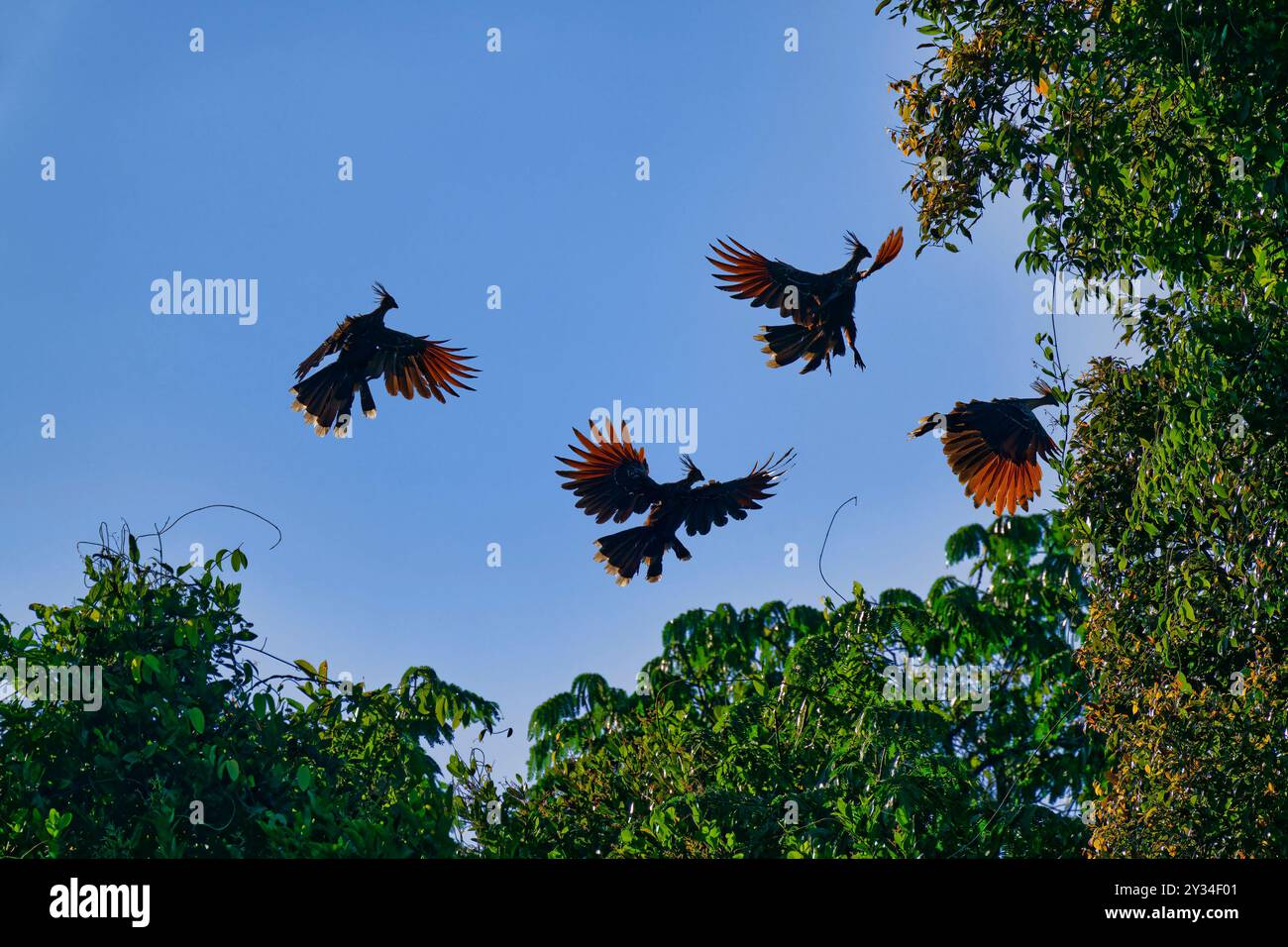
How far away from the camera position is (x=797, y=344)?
35.0ft

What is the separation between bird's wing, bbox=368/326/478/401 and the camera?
11.3 meters

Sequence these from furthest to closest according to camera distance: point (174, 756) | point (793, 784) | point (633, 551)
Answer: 1. point (633, 551)
2. point (793, 784)
3. point (174, 756)

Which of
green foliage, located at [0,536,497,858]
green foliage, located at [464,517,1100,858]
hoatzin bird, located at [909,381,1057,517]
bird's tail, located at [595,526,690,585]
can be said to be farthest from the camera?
bird's tail, located at [595,526,690,585]

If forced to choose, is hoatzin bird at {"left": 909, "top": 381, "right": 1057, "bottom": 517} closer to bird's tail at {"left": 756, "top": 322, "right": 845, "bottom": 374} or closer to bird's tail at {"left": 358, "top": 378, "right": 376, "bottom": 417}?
bird's tail at {"left": 756, "top": 322, "right": 845, "bottom": 374}

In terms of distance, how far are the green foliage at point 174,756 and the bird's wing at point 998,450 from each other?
16.3ft

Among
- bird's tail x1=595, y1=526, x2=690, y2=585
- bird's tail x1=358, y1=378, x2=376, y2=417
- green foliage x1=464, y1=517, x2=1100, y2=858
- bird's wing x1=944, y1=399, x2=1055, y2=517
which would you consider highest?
bird's tail x1=358, y1=378, x2=376, y2=417

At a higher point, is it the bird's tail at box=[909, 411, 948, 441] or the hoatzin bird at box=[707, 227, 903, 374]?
the hoatzin bird at box=[707, 227, 903, 374]

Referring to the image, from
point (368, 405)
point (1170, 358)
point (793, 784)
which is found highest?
point (368, 405)

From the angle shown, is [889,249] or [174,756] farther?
[889,249]

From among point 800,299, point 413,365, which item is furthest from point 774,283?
point 413,365

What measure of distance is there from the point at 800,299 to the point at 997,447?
6.44 ft

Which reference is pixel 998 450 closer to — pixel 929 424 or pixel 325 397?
pixel 929 424

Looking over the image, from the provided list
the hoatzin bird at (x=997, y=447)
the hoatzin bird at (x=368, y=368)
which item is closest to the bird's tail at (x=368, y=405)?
the hoatzin bird at (x=368, y=368)

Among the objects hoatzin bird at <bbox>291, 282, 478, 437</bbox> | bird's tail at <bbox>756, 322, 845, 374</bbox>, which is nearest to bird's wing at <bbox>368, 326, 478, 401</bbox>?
hoatzin bird at <bbox>291, 282, 478, 437</bbox>
